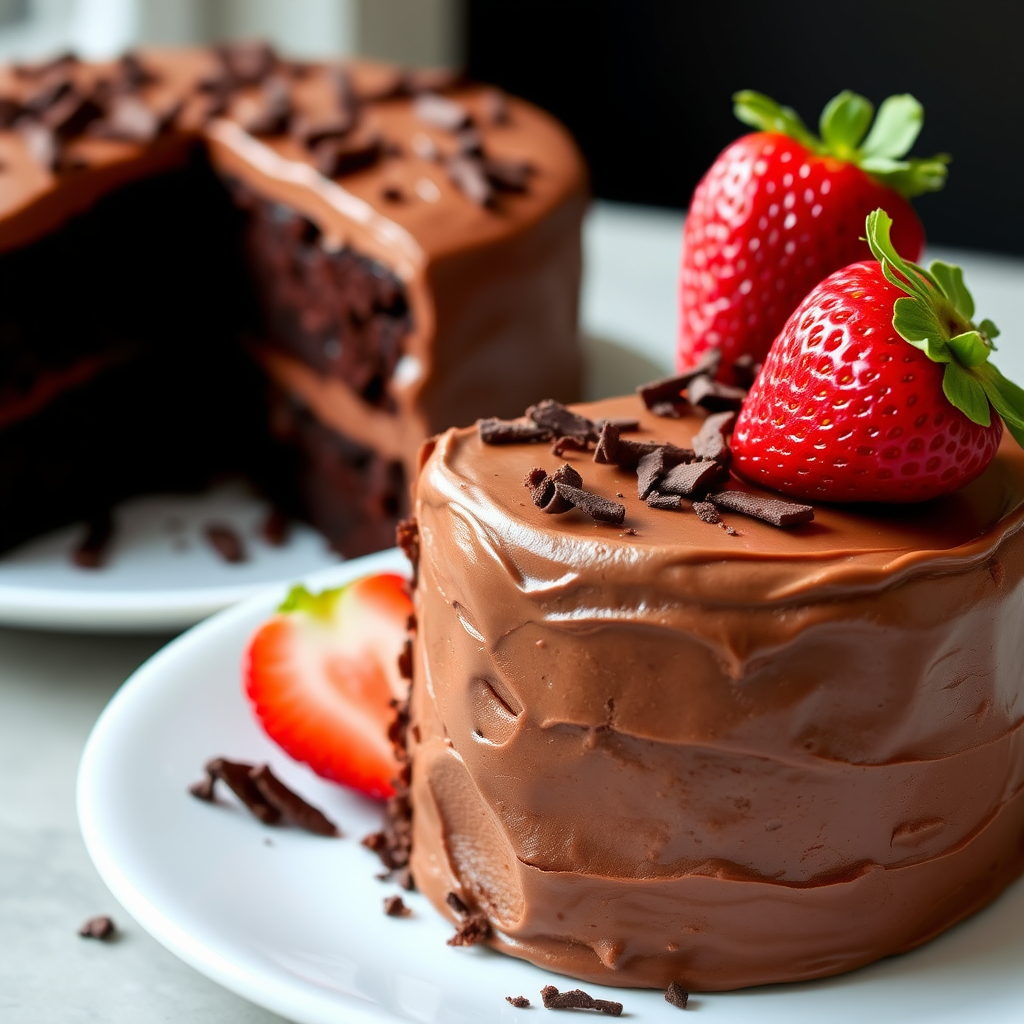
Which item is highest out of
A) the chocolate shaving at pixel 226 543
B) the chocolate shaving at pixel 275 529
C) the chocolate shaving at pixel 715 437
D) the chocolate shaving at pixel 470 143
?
the chocolate shaving at pixel 715 437

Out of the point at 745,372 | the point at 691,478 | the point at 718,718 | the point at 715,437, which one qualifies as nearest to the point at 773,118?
the point at 745,372

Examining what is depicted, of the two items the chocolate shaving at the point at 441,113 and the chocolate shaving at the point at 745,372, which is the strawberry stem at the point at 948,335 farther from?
the chocolate shaving at the point at 441,113

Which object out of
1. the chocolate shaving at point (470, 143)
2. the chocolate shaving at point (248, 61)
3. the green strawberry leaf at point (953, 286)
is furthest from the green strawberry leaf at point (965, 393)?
the chocolate shaving at point (248, 61)

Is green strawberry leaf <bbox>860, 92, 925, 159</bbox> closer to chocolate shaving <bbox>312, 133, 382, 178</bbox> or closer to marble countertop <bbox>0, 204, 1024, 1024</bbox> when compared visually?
marble countertop <bbox>0, 204, 1024, 1024</bbox>

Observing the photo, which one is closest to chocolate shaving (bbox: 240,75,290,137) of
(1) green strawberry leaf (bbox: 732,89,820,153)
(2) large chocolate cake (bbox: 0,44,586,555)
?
(2) large chocolate cake (bbox: 0,44,586,555)

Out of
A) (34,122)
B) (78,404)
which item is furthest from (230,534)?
(34,122)

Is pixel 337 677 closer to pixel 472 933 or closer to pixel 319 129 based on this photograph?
pixel 472 933
